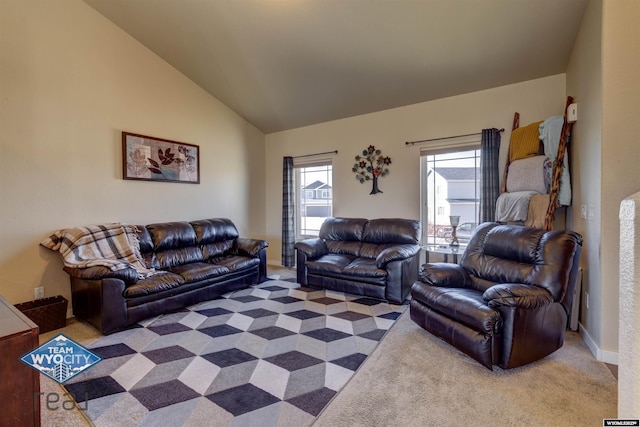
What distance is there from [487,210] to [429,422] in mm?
2720

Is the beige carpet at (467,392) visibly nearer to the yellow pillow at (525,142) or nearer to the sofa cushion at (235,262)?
the yellow pillow at (525,142)

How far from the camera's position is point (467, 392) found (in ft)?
6.28

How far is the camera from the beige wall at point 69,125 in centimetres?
290

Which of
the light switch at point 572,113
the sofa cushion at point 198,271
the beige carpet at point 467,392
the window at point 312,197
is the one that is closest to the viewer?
the beige carpet at point 467,392

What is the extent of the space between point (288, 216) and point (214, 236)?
1403 millimetres

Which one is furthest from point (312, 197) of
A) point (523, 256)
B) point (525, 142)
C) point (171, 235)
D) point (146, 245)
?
point (523, 256)

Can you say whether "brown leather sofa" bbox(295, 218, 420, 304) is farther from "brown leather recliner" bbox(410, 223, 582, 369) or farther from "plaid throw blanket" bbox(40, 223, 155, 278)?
"plaid throw blanket" bbox(40, 223, 155, 278)

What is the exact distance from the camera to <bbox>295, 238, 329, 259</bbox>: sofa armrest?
4.22 meters

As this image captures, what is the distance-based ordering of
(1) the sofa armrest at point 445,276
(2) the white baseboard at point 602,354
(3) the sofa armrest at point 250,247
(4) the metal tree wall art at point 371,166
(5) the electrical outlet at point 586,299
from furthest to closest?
(4) the metal tree wall art at point 371,166 < (3) the sofa armrest at point 250,247 < (1) the sofa armrest at point 445,276 < (5) the electrical outlet at point 586,299 < (2) the white baseboard at point 602,354

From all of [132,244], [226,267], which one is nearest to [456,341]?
[226,267]

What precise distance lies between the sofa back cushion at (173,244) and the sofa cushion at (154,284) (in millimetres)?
375

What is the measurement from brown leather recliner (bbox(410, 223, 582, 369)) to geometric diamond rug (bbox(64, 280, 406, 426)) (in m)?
0.64

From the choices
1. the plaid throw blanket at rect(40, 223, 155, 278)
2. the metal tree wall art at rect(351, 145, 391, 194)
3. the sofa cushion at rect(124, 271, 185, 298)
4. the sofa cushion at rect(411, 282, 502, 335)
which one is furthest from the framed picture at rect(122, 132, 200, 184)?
the sofa cushion at rect(411, 282, 502, 335)

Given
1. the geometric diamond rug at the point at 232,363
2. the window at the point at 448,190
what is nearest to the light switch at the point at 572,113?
the window at the point at 448,190
